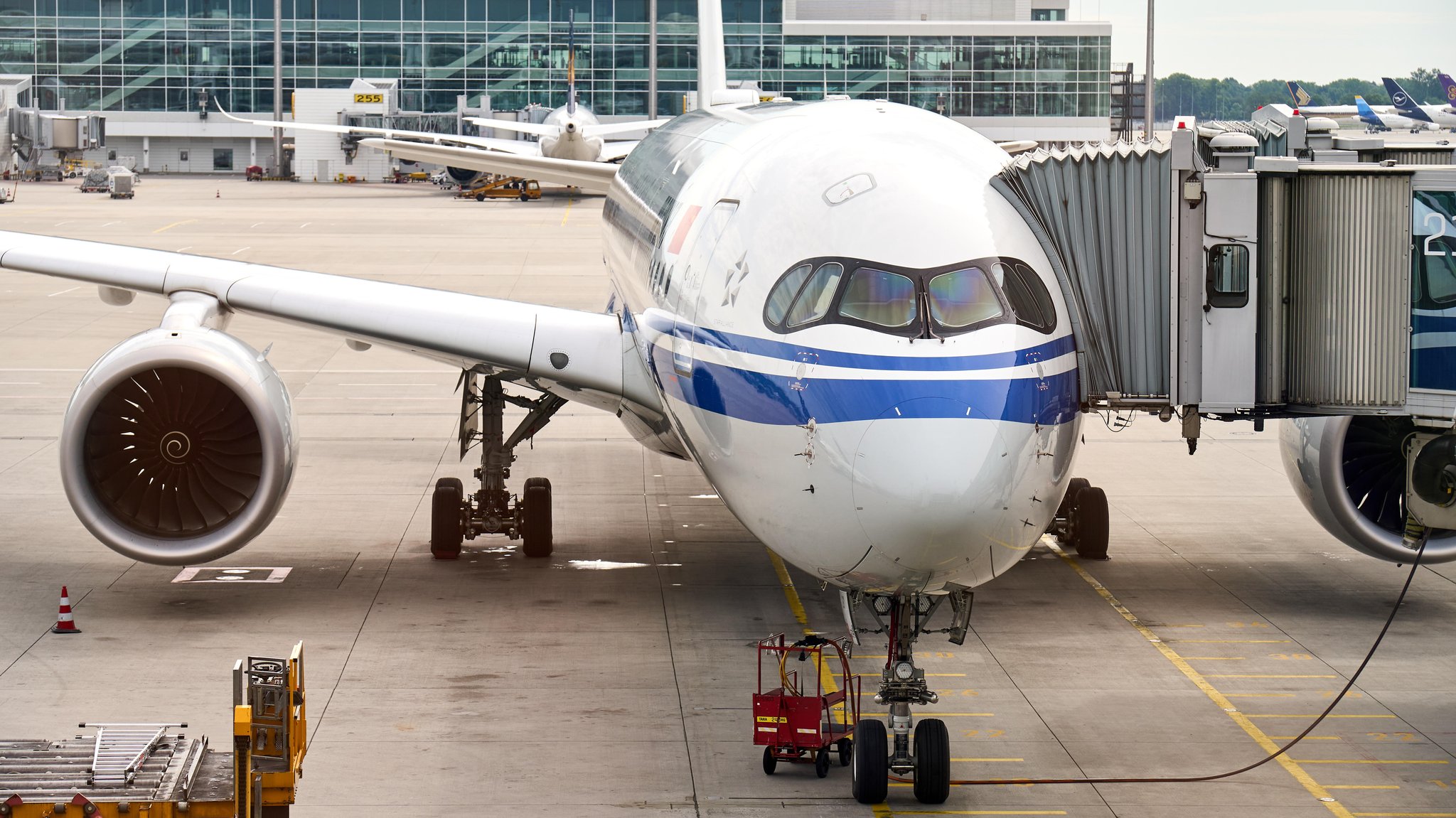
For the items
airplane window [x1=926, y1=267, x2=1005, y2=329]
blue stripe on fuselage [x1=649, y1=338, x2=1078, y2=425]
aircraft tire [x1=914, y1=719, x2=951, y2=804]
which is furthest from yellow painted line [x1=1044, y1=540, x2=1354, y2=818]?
airplane window [x1=926, y1=267, x2=1005, y2=329]

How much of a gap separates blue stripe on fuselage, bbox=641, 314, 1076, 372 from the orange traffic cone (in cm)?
708

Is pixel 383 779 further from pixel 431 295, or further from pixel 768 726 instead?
pixel 431 295

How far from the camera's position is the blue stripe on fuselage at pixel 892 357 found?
402 inches

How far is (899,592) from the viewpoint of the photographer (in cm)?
1084

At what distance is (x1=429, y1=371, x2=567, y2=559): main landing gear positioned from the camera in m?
18.0

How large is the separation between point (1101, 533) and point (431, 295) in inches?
297

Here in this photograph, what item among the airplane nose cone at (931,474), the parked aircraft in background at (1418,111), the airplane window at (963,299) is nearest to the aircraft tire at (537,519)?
the airplane window at (963,299)

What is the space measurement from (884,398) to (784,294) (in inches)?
51.5

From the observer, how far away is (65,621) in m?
15.2

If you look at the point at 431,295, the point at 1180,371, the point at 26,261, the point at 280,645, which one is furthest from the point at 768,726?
the point at 26,261

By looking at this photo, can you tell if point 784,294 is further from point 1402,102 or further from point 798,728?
point 1402,102

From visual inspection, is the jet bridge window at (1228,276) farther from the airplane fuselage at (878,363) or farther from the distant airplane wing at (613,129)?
the distant airplane wing at (613,129)

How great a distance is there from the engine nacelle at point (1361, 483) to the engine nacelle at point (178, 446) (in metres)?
9.65

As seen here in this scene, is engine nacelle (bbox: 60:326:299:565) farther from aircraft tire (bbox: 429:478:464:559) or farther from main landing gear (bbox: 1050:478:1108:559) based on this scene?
main landing gear (bbox: 1050:478:1108:559)
